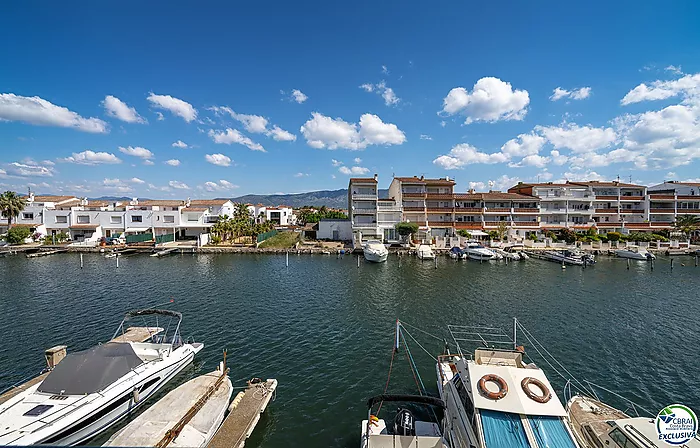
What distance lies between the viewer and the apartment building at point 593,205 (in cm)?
→ 6644

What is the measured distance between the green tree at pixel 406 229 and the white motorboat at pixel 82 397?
4790 centimetres

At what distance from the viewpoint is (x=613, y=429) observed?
10.0m

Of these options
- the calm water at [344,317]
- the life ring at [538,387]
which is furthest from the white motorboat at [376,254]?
the life ring at [538,387]

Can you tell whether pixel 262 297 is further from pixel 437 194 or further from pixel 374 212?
pixel 437 194

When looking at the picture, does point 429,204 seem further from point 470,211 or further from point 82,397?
point 82,397

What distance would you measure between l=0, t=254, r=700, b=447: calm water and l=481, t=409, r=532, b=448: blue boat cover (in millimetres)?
5464

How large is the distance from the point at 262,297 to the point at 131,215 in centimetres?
5234

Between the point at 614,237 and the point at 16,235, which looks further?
the point at 16,235

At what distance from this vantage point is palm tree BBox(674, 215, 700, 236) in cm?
6152

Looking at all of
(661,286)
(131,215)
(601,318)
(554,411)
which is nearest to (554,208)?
(661,286)

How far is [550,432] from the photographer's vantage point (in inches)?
353

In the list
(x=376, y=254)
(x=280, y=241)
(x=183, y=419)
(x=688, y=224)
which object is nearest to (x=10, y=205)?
(x=280, y=241)

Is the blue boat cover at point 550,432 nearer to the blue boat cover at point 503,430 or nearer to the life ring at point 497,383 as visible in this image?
the blue boat cover at point 503,430

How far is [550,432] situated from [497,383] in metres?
1.78
